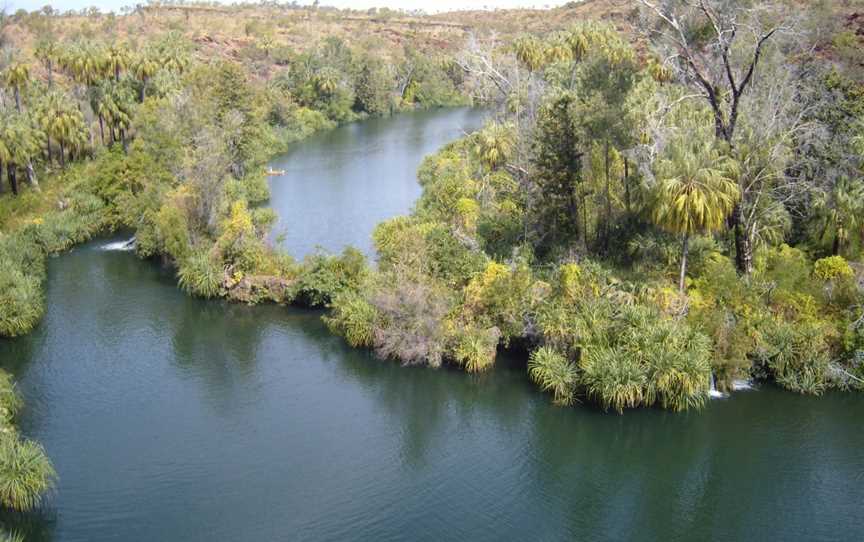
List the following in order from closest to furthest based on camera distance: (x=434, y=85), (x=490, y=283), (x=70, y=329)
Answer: (x=490, y=283), (x=70, y=329), (x=434, y=85)

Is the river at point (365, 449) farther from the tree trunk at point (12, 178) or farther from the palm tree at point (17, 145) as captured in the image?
the tree trunk at point (12, 178)

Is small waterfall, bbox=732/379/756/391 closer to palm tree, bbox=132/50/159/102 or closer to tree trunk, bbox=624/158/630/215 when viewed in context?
tree trunk, bbox=624/158/630/215

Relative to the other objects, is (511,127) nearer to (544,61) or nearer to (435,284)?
(435,284)

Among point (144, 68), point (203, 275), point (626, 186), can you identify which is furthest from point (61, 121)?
point (626, 186)

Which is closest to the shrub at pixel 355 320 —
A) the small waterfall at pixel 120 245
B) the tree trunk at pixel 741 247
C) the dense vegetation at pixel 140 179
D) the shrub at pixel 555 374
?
the dense vegetation at pixel 140 179

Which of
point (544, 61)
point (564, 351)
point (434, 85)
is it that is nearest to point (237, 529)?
point (564, 351)
